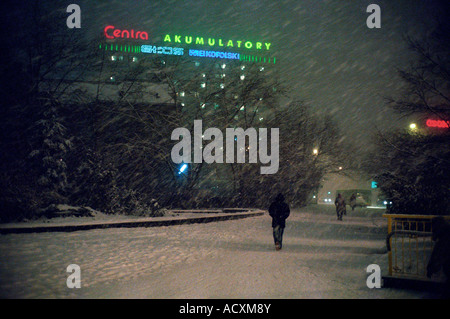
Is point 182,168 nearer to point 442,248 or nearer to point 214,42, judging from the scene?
point 442,248

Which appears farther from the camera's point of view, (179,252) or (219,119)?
(219,119)

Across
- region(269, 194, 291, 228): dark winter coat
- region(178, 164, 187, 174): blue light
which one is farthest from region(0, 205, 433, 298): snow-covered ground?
region(178, 164, 187, 174): blue light

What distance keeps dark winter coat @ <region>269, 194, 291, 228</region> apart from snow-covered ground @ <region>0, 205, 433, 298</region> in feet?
2.85

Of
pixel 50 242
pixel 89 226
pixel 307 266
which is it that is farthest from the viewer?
pixel 89 226

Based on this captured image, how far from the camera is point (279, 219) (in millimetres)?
12555

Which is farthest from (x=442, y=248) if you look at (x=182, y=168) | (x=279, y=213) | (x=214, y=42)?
(x=214, y=42)

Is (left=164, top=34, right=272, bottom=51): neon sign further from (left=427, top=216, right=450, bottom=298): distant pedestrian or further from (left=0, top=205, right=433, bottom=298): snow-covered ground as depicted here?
(left=427, top=216, right=450, bottom=298): distant pedestrian

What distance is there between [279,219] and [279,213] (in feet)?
0.80

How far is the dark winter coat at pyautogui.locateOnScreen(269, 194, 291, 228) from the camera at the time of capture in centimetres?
1252
